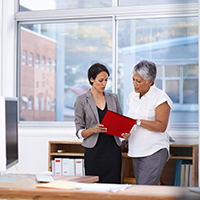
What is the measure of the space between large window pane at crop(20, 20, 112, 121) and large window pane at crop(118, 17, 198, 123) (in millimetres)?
225

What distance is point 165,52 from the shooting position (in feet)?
11.6

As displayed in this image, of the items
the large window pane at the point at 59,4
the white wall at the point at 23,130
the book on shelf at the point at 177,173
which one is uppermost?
the large window pane at the point at 59,4

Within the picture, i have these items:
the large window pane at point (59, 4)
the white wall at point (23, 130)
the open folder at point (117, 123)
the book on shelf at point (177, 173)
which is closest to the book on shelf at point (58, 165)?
the white wall at point (23, 130)

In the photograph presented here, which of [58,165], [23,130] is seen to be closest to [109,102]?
[58,165]

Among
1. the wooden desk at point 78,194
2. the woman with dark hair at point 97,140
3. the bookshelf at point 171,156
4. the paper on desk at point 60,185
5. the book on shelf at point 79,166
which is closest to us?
the wooden desk at point 78,194

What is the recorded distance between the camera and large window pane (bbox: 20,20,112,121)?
3.76 m

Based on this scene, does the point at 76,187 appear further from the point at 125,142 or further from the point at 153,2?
the point at 153,2

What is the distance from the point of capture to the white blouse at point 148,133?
220cm

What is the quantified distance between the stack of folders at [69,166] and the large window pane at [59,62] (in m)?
0.80

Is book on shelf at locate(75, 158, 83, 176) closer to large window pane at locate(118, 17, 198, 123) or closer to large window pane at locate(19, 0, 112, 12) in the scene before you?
large window pane at locate(118, 17, 198, 123)

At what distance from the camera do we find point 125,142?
8.62 ft

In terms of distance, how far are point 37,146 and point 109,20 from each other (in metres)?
1.85

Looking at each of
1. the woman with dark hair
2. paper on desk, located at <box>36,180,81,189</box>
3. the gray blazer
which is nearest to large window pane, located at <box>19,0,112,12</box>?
the woman with dark hair

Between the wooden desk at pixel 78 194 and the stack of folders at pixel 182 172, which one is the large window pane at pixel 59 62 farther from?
the wooden desk at pixel 78 194
